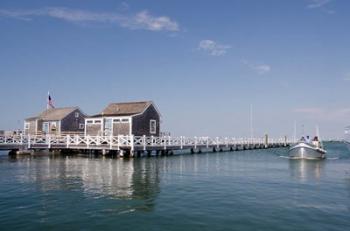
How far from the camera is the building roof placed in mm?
50156

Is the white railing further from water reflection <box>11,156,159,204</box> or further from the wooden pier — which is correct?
water reflection <box>11,156,159,204</box>

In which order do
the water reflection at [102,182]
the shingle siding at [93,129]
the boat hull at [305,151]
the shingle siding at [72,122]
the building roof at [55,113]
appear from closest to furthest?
the water reflection at [102,182]
the boat hull at [305,151]
the shingle siding at [93,129]
the shingle siding at [72,122]
the building roof at [55,113]

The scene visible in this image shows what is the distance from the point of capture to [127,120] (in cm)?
4306

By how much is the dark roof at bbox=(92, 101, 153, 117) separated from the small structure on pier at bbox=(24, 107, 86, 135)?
17.6ft

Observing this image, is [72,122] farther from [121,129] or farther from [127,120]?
[127,120]

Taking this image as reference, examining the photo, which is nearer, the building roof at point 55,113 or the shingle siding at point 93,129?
the shingle siding at point 93,129

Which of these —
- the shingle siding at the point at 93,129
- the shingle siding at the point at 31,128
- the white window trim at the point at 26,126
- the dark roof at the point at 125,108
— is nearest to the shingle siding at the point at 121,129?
the dark roof at the point at 125,108

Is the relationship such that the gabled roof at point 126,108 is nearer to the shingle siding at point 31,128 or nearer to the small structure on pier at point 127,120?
the small structure on pier at point 127,120

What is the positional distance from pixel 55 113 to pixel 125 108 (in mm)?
12230

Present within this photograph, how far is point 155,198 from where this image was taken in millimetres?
16297

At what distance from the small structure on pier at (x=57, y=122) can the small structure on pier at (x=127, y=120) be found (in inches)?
164

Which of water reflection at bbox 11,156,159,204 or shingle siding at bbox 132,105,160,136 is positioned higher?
shingle siding at bbox 132,105,160,136

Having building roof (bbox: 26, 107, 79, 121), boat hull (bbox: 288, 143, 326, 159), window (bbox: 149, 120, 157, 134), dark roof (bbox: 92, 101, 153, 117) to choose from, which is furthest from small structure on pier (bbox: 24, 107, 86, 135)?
boat hull (bbox: 288, 143, 326, 159)

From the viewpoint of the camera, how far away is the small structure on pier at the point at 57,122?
49312 mm
